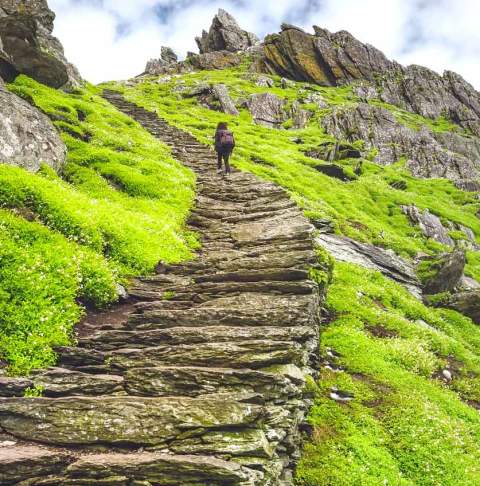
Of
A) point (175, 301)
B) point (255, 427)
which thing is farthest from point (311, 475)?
point (175, 301)

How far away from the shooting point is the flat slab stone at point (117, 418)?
8.40m

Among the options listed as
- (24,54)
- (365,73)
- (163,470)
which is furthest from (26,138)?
(365,73)

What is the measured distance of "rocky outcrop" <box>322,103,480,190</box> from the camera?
254ft

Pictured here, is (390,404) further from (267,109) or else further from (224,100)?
(267,109)

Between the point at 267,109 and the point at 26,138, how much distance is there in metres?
77.8

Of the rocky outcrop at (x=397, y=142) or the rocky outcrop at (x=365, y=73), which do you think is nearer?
the rocky outcrop at (x=397, y=142)

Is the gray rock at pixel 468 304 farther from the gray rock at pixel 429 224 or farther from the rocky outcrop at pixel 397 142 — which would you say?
the rocky outcrop at pixel 397 142

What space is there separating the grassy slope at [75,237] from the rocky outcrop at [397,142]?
189 ft

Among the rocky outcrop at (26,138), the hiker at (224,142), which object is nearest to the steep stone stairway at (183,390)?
the rocky outcrop at (26,138)

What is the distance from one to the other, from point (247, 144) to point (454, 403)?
4489cm

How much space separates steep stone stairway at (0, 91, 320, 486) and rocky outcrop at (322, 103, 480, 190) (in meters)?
63.2

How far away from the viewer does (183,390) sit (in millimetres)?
9953

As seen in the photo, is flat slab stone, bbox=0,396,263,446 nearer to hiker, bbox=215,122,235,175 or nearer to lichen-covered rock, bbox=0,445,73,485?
lichen-covered rock, bbox=0,445,73,485

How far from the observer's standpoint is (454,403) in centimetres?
1486
